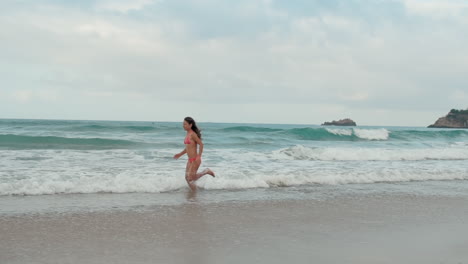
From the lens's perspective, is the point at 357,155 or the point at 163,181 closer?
the point at 163,181

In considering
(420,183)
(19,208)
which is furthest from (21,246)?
(420,183)

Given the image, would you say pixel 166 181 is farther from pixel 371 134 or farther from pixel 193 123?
pixel 371 134

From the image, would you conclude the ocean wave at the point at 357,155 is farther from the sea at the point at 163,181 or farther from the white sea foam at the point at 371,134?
the white sea foam at the point at 371,134

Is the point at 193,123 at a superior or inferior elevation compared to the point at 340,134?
superior

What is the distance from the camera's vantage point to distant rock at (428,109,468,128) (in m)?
85.6

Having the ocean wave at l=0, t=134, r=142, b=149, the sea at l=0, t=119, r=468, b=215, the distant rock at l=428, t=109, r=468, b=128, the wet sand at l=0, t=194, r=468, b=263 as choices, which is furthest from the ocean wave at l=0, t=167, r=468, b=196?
the distant rock at l=428, t=109, r=468, b=128

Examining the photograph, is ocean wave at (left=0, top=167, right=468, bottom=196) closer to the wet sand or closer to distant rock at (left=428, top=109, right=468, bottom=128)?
the wet sand

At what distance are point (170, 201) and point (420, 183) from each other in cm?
665

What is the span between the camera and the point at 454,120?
87.9 meters

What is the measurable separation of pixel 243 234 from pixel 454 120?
95.6 meters

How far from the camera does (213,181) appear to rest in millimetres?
8922

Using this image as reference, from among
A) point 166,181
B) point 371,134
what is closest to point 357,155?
point 166,181

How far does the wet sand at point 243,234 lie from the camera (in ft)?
13.6

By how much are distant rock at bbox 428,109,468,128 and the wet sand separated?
90.3 meters
